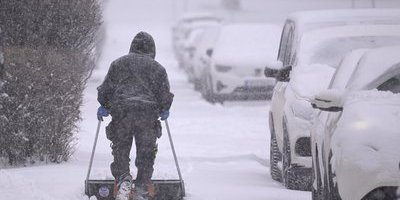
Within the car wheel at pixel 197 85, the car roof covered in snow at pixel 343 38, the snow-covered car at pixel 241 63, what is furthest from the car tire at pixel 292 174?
the car wheel at pixel 197 85

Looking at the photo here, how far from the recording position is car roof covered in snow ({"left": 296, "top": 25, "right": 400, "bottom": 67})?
10.1m

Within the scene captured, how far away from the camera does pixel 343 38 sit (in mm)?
10219

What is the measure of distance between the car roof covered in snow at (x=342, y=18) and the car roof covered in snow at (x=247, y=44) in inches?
305

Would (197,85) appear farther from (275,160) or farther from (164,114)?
(164,114)

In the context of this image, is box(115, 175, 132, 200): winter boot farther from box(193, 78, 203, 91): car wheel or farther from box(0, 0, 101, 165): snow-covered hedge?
box(193, 78, 203, 91): car wheel

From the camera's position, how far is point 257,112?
1772 centimetres

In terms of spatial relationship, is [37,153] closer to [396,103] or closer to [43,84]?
[43,84]

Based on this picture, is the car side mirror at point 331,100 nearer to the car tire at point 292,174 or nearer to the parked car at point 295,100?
the parked car at point 295,100

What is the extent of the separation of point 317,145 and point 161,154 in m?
5.20

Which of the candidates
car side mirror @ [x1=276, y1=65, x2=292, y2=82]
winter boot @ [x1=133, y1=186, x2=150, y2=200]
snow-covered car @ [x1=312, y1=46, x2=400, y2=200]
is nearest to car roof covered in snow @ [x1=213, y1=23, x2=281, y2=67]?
car side mirror @ [x1=276, y1=65, x2=292, y2=82]

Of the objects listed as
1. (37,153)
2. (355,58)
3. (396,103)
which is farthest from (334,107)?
(37,153)

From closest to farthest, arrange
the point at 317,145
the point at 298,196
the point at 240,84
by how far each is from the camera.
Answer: the point at 317,145
the point at 298,196
the point at 240,84

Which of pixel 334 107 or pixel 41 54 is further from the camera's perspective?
pixel 41 54

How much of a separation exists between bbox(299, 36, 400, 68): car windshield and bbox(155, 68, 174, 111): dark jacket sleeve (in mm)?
2607
